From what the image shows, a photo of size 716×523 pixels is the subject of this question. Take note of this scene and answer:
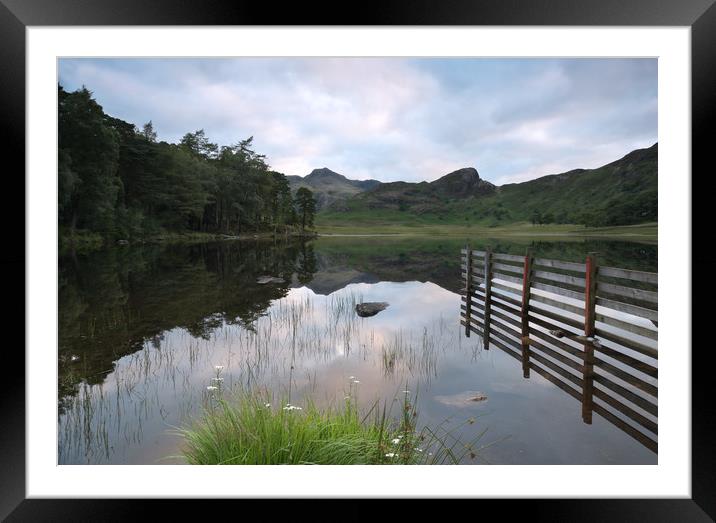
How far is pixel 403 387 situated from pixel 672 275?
11.8ft

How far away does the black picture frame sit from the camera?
1.69 metres

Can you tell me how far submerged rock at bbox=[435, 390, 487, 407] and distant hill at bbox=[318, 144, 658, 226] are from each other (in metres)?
22.6

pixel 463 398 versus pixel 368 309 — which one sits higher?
pixel 368 309

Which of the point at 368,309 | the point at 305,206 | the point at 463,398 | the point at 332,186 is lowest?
the point at 463,398

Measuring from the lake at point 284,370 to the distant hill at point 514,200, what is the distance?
21.0 m

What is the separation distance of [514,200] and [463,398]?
69.9 m

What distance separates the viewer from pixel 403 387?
500 cm

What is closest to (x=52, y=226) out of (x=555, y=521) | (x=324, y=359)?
(x=555, y=521)

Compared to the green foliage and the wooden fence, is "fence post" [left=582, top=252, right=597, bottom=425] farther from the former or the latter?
the green foliage

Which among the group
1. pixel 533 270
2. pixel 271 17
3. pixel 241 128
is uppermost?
pixel 241 128

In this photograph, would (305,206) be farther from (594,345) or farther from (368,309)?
(594,345)

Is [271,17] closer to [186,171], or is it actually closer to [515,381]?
[515,381]

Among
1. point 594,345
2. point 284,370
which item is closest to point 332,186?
point 284,370

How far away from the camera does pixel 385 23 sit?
1.72m
